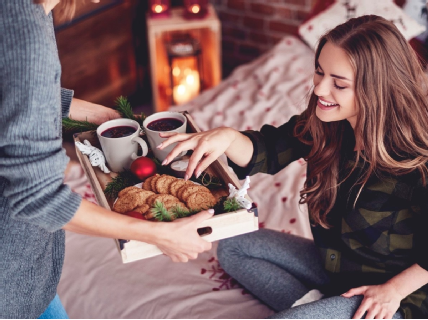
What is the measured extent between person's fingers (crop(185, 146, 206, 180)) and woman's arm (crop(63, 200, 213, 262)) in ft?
0.41

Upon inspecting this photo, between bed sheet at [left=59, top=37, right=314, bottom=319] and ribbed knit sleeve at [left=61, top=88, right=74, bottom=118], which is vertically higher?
ribbed knit sleeve at [left=61, top=88, right=74, bottom=118]

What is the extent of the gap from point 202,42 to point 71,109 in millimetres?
1967

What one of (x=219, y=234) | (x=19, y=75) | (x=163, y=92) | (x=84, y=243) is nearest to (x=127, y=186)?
(x=219, y=234)

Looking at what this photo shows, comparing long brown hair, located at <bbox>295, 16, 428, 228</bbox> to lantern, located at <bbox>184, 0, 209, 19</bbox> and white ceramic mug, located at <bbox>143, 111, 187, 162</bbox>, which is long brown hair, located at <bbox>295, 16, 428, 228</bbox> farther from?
lantern, located at <bbox>184, 0, 209, 19</bbox>

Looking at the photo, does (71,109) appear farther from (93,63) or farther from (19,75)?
(93,63)

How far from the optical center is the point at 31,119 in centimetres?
73

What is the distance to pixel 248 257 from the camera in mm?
1392

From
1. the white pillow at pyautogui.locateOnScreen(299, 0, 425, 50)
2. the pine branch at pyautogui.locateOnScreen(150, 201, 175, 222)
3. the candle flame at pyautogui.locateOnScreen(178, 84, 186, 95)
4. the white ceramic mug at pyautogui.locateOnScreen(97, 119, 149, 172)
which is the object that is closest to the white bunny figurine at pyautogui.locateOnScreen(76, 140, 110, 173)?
the white ceramic mug at pyautogui.locateOnScreen(97, 119, 149, 172)

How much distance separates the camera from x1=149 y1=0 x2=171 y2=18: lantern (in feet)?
9.05

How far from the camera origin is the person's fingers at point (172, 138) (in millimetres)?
957

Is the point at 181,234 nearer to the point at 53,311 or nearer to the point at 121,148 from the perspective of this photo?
the point at 121,148

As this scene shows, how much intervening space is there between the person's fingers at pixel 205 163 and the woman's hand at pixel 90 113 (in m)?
0.29

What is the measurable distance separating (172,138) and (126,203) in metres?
0.16

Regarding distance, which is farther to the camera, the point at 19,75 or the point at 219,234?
the point at 219,234
